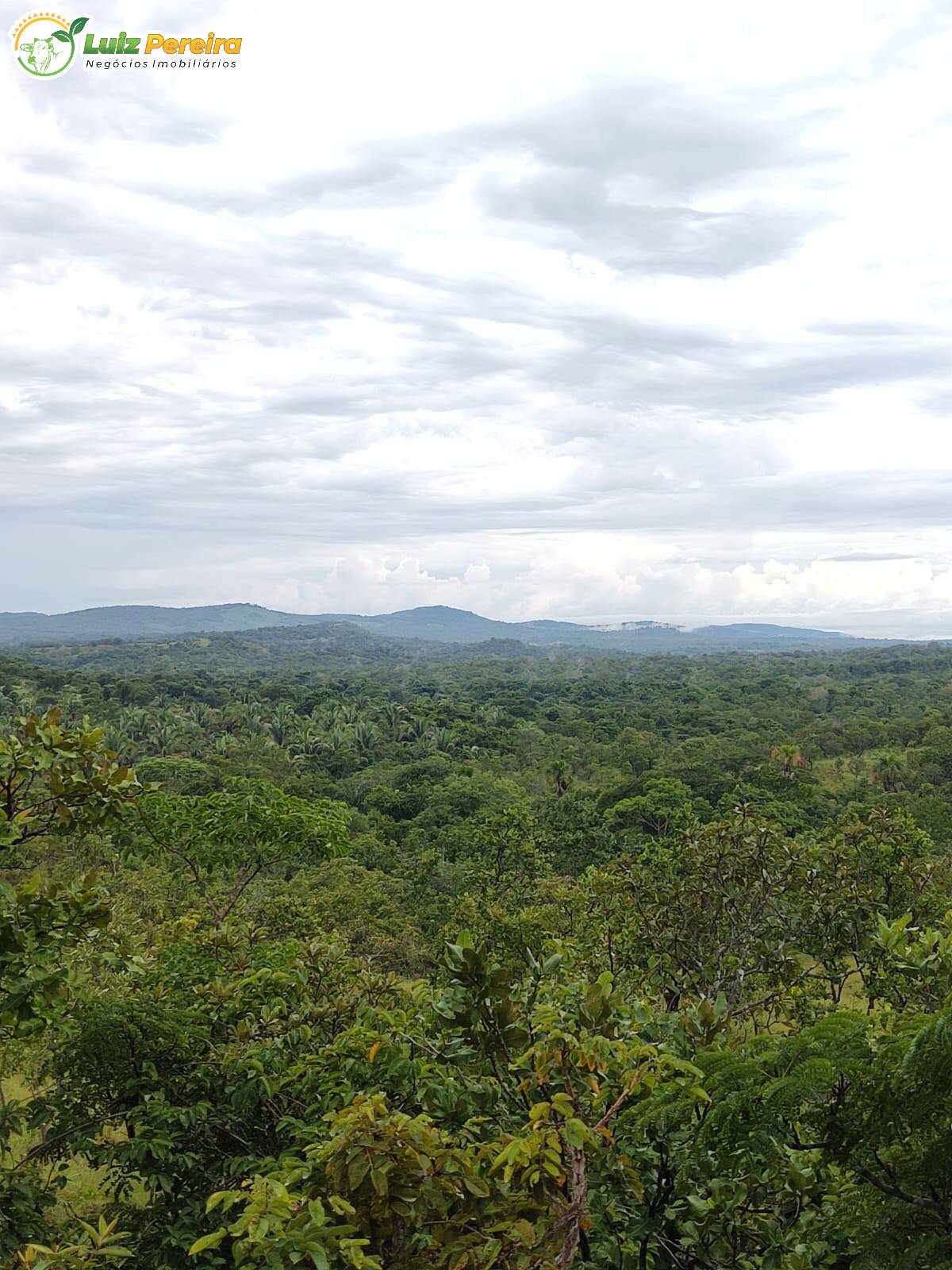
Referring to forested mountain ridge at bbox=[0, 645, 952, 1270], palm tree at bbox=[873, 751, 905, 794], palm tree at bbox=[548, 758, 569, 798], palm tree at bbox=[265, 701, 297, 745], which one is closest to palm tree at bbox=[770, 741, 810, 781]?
palm tree at bbox=[873, 751, 905, 794]

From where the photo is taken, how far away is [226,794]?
9.55 meters

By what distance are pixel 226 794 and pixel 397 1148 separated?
Answer: 6960mm

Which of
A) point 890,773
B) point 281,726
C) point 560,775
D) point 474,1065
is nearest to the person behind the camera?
point 474,1065

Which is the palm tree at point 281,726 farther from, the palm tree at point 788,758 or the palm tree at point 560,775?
the palm tree at point 788,758

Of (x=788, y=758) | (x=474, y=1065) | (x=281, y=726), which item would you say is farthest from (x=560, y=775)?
(x=474, y=1065)

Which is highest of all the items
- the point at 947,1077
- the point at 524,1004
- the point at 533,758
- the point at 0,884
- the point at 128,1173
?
the point at 0,884

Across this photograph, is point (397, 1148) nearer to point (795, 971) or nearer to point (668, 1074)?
point (668, 1074)

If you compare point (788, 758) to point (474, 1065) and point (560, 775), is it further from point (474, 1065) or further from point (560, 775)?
point (474, 1065)

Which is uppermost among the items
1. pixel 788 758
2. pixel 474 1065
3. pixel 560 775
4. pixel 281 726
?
pixel 474 1065

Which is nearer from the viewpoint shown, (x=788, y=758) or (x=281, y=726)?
(x=788, y=758)

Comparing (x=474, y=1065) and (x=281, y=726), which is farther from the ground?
(x=474, y=1065)

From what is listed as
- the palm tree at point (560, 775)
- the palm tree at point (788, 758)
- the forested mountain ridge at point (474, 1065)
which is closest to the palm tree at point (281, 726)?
the palm tree at point (560, 775)

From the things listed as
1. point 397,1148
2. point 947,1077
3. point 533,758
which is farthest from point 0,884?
point 533,758

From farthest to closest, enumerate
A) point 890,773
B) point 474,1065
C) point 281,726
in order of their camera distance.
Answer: point 281,726 → point 890,773 → point 474,1065
